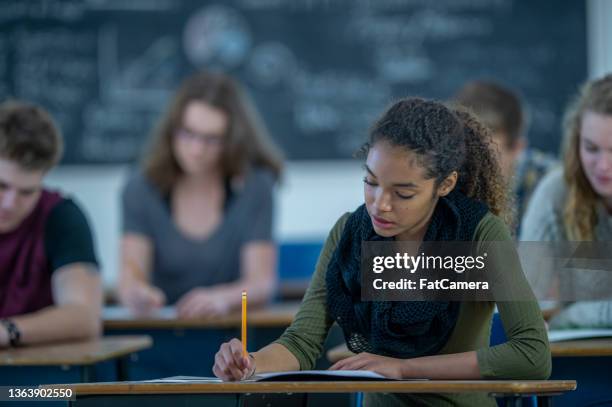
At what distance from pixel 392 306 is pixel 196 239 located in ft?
6.14

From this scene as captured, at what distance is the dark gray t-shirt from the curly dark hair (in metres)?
1.76

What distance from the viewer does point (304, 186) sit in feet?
17.0

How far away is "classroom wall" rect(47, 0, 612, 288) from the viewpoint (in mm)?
5164

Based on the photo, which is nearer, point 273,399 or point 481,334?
point 273,399

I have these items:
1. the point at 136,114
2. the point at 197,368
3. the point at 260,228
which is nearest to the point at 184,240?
the point at 260,228

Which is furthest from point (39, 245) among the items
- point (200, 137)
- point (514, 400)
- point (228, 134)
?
point (514, 400)

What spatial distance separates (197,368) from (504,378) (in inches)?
64.5

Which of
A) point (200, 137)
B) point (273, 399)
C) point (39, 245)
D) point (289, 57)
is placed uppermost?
point (289, 57)

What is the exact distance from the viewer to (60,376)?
8.07 ft

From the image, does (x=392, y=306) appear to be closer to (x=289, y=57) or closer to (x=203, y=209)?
(x=203, y=209)

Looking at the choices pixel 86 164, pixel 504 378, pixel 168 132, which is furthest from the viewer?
pixel 86 164

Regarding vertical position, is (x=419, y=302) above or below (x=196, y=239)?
below

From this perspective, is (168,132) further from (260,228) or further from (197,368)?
(197,368)

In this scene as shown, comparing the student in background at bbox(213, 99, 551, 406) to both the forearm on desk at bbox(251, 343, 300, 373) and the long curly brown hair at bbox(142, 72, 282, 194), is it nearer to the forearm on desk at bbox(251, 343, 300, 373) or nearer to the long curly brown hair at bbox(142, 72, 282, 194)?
the forearm on desk at bbox(251, 343, 300, 373)
